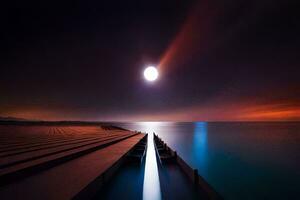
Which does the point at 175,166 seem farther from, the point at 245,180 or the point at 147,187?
the point at 245,180

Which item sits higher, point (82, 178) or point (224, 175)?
point (82, 178)

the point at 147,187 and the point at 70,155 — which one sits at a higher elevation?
the point at 70,155

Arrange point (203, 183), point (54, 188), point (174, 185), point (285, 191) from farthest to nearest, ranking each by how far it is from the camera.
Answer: point (285, 191) → point (174, 185) → point (203, 183) → point (54, 188)

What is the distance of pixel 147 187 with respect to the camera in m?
6.97

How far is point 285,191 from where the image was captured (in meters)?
11.7

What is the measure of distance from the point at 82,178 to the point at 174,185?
445 centimetres

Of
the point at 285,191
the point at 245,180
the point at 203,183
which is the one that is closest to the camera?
the point at 203,183

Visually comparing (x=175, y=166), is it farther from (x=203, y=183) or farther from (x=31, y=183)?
(x=31, y=183)

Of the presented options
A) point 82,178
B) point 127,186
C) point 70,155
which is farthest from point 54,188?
point 70,155

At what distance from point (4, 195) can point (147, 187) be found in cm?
518

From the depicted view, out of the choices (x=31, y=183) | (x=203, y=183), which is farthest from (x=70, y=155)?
(x=203, y=183)

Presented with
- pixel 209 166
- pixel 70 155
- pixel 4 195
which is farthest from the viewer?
pixel 209 166

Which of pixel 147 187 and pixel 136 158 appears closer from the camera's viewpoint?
pixel 147 187

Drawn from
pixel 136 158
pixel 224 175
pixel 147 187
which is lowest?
pixel 224 175
